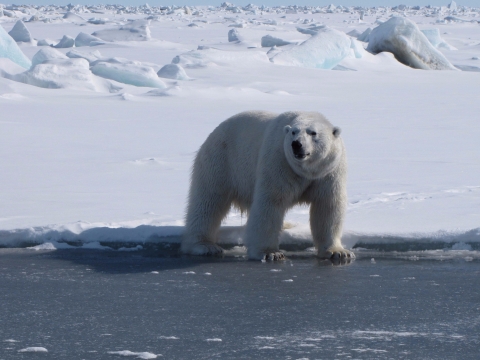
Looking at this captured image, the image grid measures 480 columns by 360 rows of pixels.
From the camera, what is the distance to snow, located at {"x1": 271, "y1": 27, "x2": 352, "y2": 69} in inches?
706

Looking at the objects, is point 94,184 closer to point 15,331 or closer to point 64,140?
point 64,140

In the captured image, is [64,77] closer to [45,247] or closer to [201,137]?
[201,137]

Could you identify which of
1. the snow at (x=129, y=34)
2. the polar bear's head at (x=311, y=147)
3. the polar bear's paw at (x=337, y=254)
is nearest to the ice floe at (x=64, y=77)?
the polar bear's head at (x=311, y=147)

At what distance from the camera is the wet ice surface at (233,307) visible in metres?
2.80

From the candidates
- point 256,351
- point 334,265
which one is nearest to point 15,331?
point 256,351

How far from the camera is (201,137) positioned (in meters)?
9.62

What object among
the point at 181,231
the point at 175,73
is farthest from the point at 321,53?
the point at 181,231

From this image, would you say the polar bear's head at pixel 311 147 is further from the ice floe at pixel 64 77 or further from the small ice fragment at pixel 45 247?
the ice floe at pixel 64 77

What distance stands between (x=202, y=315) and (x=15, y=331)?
30.5 inches

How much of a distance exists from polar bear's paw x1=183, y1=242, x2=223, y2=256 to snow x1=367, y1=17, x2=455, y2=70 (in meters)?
15.1

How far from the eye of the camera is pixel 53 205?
19.1ft

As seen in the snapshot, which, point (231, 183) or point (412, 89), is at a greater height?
point (412, 89)

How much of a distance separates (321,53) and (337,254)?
14038mm

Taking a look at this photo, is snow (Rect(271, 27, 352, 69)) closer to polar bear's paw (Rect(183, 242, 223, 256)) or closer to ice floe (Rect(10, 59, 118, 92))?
ice floe (Rect(10, 59, 118, 92))
